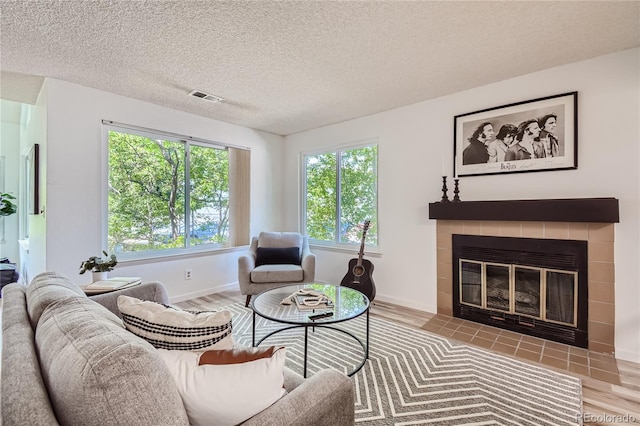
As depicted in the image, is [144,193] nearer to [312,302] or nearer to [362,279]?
[312,302]

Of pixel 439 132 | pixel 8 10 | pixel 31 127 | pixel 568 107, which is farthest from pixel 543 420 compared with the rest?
pixel 31 127

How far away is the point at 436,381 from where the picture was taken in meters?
1.92

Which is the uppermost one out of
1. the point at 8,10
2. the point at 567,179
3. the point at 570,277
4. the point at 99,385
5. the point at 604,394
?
the point at 8,10

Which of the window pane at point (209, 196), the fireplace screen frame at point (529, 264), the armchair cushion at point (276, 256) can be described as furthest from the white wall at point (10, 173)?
the fireplace screen frame at point (529, 264)

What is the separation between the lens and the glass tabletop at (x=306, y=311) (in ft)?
6.20

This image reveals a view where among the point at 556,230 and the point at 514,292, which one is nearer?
→ the point at 556,230

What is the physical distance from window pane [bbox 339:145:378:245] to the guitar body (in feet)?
1.48

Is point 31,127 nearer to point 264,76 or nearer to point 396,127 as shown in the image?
point 264,76

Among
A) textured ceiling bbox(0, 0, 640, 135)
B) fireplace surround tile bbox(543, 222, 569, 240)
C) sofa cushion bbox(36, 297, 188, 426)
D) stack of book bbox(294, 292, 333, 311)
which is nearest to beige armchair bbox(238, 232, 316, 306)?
stack of book bbox(294, 292, 333, 311)

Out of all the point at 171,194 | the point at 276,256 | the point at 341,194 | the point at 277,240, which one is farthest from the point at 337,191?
the point at 171,194

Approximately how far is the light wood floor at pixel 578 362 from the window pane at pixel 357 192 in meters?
1.08

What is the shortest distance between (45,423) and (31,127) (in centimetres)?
441

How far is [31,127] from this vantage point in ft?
11.7

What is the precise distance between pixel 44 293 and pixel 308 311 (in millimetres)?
1388
